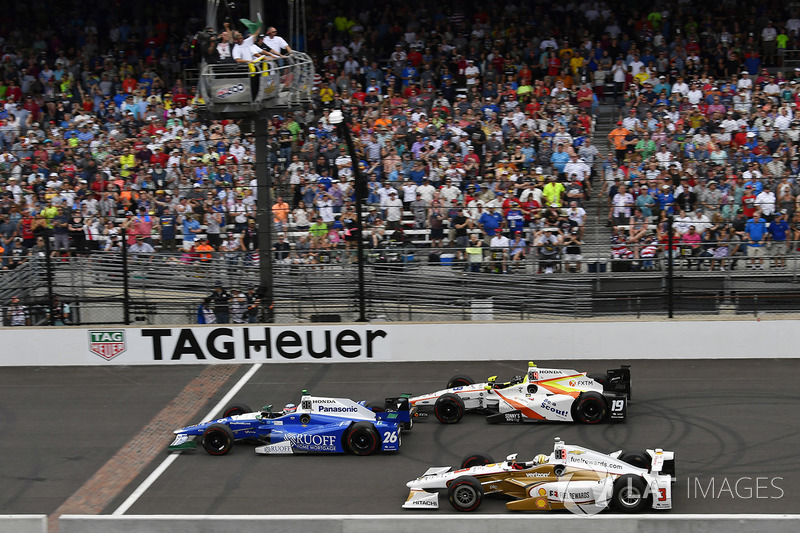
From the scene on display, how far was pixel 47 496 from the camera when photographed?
11.7 m

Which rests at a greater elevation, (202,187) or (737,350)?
(202,187)

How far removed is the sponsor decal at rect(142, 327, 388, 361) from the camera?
1641 cm

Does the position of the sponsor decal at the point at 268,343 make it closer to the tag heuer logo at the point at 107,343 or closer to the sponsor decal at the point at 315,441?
the tag heuer logo at the point at 107,343

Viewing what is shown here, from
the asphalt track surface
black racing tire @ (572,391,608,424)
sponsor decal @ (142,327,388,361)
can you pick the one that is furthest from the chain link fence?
black racing tire @ (572,391,608,424)

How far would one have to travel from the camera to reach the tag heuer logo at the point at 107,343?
16578 mm

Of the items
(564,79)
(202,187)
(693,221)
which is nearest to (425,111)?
(564,79)

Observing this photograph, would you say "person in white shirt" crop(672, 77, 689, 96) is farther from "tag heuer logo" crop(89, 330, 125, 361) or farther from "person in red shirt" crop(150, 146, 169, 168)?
"tag heuer logo" crop(89, 330, 125, 361)

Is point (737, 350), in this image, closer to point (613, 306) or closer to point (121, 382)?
point (613, 306)

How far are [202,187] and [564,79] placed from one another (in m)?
A: 8.76

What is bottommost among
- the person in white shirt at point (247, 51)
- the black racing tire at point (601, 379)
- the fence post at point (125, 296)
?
the black racing tire at point (601, 379)

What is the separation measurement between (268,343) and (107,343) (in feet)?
8.54

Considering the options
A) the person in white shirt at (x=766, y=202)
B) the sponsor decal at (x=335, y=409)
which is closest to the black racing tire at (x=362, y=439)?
the sponsor decal at (x=335, y=409)

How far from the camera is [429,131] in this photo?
21453mm

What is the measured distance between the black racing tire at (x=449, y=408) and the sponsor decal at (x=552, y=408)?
3.54 ft
